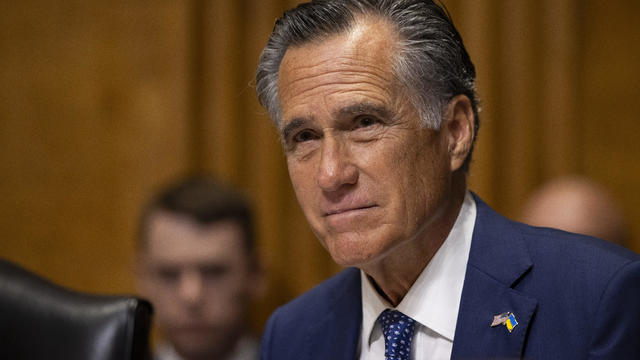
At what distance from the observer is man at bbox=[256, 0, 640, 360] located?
1449 millimetres

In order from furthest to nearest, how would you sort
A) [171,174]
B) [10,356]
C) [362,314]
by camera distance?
[171,174], [362,314], [10,356]

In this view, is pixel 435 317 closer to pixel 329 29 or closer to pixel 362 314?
pixel 362 314

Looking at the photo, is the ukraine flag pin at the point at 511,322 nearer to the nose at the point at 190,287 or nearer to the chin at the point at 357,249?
the chin at the point at 357,249

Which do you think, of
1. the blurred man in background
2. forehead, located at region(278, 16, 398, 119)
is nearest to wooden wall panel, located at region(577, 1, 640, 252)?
the blurred man in background

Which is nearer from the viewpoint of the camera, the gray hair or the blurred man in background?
the gray hair

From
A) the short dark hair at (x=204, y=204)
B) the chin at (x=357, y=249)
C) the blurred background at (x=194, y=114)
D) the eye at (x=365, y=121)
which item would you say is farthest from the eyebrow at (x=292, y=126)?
the blurred background at (x=194, y=114)

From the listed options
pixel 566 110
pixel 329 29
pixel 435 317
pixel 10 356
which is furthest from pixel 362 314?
pixel 566 110

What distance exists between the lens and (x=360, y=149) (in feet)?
4.92

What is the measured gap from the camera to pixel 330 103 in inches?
59.4

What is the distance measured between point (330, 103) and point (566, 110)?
137 cm

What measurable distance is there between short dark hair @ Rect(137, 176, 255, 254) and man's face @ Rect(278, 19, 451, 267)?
1139 mm

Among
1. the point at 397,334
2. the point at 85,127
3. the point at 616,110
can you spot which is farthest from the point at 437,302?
the point at 85,127

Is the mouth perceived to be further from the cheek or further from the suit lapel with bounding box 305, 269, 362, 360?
the suit lapel with bounding box 305, 269, 362, 360

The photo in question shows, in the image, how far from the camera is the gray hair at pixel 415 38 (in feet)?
5.04
